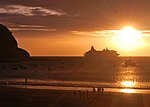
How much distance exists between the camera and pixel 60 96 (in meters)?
43.3

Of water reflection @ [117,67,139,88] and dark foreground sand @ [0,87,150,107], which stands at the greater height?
water reflection @ [117,67,139,88]

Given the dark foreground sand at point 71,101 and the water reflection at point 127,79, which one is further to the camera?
the water reflection at point 127,79

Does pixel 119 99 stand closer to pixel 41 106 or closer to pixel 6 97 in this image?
pixel 41 106

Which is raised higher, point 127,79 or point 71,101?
point 127,79

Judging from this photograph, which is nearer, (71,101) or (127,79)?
(71,101)

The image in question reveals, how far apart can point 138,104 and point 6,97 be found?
54.4 feet

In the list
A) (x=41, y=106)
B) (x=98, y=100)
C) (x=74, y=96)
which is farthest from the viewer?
(x=74, y=96)

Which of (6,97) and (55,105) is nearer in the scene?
(55,105)

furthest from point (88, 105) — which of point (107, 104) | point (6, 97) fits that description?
point (6, 97)

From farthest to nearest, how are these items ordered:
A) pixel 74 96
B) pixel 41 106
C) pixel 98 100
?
pixel 74 96 < pixel 98 100 < pixel 41 106

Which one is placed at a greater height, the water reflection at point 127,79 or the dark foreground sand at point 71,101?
the water reflection at point 127,79

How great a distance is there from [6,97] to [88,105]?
40.5 feet

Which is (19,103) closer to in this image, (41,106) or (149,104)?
(41,106)

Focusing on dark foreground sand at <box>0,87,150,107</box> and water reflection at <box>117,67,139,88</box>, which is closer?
dark foreground sand at <box>0,87,150,107</box>
